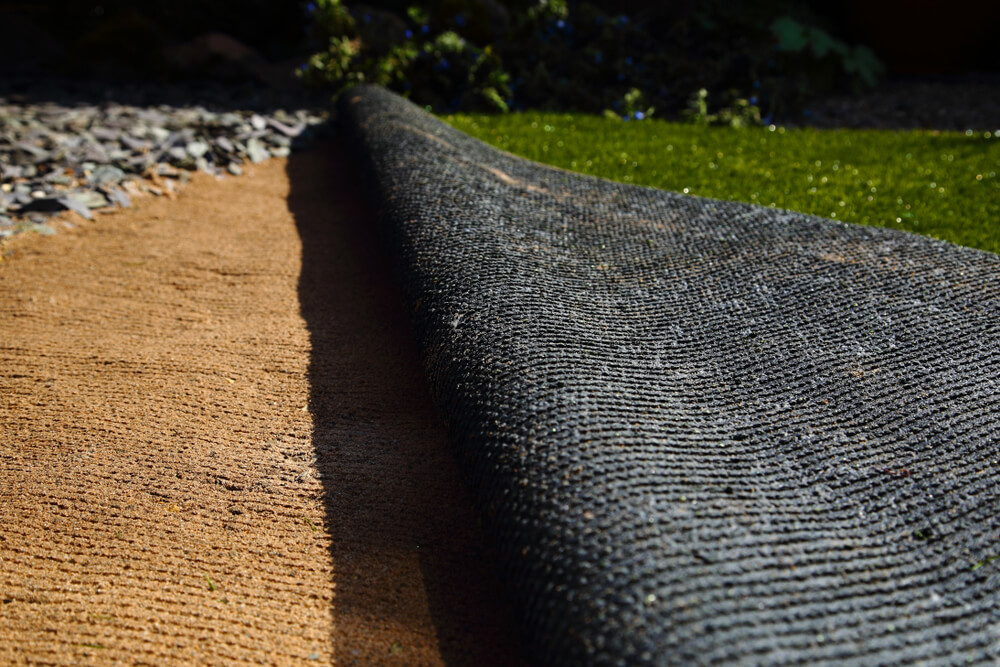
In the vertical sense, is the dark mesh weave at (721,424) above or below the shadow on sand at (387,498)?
above

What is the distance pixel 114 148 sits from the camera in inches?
159

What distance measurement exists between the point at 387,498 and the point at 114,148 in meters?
3.38

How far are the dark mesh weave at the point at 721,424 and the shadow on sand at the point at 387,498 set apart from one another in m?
0.18

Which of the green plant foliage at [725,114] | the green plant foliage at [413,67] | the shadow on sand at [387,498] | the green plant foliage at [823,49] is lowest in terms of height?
the shadow on sand at [387,498]

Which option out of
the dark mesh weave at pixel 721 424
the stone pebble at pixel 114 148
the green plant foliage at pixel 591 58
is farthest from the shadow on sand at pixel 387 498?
the green plant foliage at pixel 591 58

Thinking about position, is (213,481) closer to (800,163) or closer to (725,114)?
(800,163)

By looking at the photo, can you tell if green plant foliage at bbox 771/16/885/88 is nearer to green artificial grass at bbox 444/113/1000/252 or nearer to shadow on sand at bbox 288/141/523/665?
green artificial grass at bbox 444/113/1000/252

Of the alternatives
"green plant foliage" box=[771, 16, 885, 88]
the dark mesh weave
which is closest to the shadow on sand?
the dark mesh weave

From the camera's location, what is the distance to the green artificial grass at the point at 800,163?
314 cm

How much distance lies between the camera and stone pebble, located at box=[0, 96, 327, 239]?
332cm

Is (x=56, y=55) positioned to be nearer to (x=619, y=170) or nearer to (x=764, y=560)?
(x=619, y=170)

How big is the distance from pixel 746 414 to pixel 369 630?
2.97ft

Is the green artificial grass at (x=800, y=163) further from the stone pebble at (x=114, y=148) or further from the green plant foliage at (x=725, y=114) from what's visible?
the stone pebble at (x=114, y=148)

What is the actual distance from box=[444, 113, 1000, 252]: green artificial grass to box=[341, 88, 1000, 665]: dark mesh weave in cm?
90
